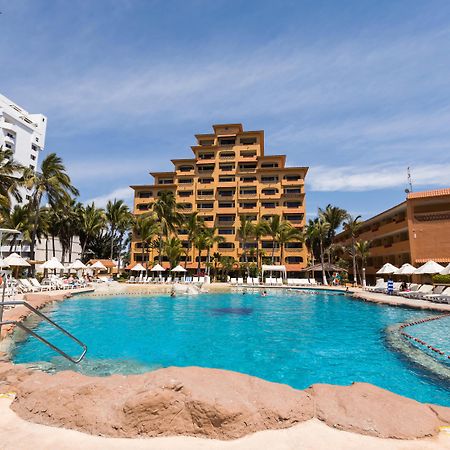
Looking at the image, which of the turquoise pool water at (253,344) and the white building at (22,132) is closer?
the turquoise pool water at (253,344)

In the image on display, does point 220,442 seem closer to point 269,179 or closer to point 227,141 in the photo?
point 269,179

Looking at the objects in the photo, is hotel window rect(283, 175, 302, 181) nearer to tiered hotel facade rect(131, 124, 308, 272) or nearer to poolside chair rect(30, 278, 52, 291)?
tiered hotel facade rect(131, 124, 308, 272)

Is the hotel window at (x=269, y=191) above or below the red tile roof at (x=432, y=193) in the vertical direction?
above

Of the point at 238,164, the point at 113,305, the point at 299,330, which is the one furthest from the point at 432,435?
the point at 238,164

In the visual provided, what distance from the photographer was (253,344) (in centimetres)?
1205

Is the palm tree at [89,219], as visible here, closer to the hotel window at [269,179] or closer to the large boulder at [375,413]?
the hotel window at [269,179]

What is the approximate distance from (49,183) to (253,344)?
99.1 ft

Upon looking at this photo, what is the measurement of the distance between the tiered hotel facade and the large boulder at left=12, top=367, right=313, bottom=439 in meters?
44.9

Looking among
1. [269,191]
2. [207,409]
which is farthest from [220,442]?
[269,191]

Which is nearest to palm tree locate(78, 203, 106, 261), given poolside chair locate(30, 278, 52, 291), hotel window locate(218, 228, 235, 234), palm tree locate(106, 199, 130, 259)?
palm tree locate(106, 199, 130, 259)

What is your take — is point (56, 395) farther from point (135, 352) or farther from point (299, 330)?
point (299, 330)

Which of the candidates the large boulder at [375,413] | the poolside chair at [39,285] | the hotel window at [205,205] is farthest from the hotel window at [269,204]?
the large boulder at [375,413]

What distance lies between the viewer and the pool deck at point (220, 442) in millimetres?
3609

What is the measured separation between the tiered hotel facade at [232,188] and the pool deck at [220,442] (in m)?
45.4
